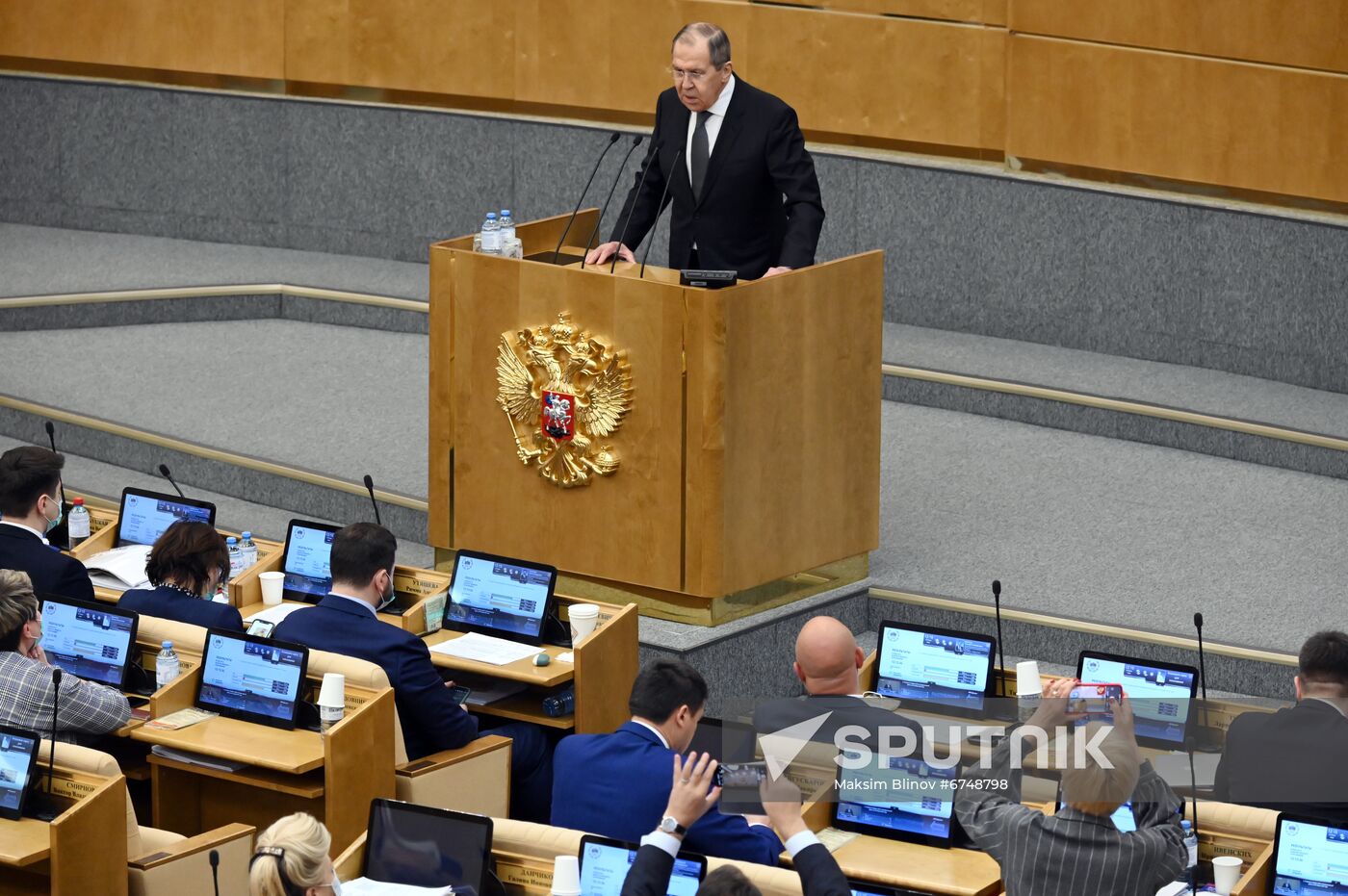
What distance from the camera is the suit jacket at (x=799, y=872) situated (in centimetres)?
311

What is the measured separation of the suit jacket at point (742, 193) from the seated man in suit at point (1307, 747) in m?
1.97

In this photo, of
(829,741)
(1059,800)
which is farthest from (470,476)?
(1059,800)

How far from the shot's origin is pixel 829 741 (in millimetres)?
3922

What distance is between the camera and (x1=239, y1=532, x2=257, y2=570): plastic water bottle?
5.43 m

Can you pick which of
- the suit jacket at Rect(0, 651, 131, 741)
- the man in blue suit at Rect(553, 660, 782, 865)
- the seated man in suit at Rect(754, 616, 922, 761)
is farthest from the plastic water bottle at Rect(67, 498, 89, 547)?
the seated man in suit at Rect(754, 616, 922, 761)

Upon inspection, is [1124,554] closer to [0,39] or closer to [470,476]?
[470,476]

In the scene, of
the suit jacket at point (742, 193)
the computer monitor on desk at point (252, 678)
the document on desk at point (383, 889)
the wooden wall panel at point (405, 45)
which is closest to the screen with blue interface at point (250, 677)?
the computer monitor on desk at point (252, 678)

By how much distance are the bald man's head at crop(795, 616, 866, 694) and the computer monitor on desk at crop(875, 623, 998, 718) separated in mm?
523

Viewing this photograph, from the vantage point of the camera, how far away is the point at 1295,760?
380 centimetres

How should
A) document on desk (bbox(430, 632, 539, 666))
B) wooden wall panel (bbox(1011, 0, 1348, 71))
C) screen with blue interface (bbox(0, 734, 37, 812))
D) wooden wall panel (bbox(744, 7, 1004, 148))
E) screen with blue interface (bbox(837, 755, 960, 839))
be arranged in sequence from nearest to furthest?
screen with blue interface (bbox(0, 734, 37, 812)), screen with blue interface (bbox(837, 755, 960, 839)), document on desk (bbox(430, 632, 539, 666)), wooden wall panel (bbox(1011, 0, 1348, 71)), wooden wall panel (bbox(744, 7, 1004, 148))

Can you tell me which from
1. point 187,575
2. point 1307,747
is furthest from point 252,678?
point 1307,747

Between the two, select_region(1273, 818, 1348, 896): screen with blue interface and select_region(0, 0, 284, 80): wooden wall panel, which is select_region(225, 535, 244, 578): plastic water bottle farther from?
select_region(0, 0, 284, 80): wooden wall panel

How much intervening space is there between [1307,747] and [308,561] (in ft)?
8.82

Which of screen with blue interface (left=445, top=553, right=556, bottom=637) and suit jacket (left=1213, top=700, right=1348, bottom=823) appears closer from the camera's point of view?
suit jacket (left=1213, top=700, right=1348, bottom=823)
